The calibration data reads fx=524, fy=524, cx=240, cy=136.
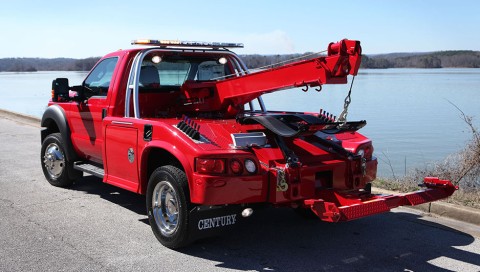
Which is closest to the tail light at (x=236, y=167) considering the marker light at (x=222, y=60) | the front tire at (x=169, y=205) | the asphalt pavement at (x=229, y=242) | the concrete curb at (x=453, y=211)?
the front tire at (x=169, y=205)

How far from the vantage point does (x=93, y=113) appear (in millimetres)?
6777

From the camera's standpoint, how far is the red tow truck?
15.7 ft

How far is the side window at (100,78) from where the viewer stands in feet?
22.1

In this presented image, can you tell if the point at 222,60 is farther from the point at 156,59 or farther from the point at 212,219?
the point at 212,219

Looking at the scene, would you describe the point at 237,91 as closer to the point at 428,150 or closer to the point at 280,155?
the point at 280,155

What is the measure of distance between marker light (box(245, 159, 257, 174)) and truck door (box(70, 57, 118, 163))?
2.50m

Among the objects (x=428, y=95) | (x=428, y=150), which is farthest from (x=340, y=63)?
(x=428, y=95)

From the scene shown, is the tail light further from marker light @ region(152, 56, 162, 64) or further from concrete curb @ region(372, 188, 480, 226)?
concrete curb @ region(372, 188, 480, 226)

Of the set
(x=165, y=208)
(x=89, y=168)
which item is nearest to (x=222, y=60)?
(x=89, y=168)

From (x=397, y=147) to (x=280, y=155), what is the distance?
30.2 ft

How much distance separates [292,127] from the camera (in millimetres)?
5227

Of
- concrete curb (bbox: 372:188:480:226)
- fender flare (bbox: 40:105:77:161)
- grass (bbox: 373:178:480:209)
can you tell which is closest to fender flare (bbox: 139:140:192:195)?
fender flare (bbox: 40:105:77:161)

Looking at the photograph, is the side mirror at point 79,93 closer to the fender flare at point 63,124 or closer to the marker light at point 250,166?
the fender flare at point 63,124

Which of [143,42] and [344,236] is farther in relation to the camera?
[143,42]
